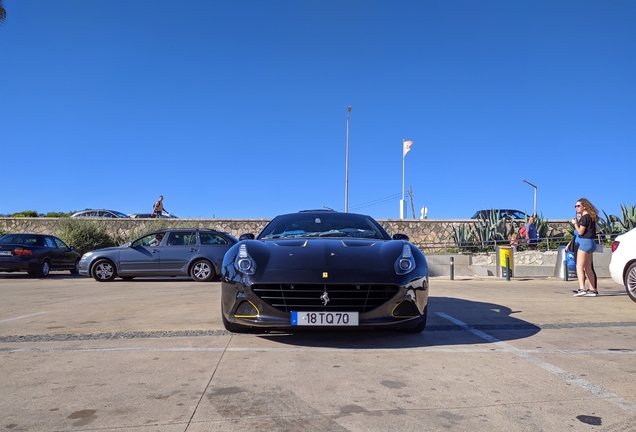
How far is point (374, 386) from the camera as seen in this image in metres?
3.42

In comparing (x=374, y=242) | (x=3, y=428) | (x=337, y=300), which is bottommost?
(x=3, y=428)

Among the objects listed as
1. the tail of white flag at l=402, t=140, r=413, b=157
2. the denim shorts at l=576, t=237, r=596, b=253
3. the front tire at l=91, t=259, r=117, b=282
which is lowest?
the front tire at l=91, t=259, r=117, b=282

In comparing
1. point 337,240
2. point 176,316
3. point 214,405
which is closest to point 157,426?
point 214,405

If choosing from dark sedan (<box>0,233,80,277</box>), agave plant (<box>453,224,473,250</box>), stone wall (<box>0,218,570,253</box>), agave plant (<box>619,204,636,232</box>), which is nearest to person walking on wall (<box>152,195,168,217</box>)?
stone wall (<box>0,218,570,253</box>)

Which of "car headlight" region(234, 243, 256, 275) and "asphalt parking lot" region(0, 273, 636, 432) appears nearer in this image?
"asphalt parking lot" region(0, 273, 636, 432)

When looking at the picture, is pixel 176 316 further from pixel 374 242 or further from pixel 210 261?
pixel 210 261

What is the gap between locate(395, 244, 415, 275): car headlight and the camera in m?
4.57

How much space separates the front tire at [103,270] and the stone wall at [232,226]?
9103mm

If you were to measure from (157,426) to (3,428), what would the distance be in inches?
31.3

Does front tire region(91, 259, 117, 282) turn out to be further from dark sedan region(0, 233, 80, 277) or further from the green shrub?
the green shrub

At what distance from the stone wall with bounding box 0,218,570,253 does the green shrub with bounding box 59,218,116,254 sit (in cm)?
Answer: 143

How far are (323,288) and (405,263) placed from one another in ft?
2.67

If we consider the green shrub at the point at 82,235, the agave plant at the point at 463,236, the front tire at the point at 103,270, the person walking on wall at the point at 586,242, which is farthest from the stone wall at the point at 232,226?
the person walking on wall at the point at 586,242

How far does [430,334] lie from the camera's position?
518 centimetres
